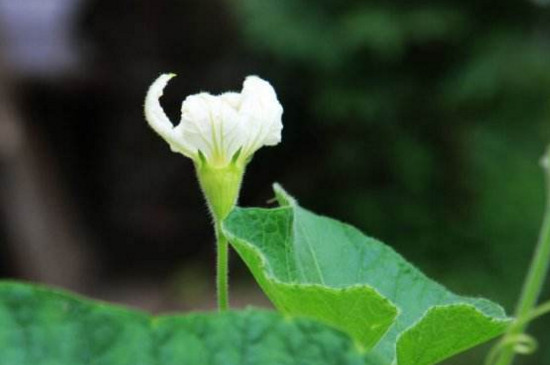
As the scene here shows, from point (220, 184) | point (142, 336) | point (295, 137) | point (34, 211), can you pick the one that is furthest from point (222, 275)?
point (295, 137)

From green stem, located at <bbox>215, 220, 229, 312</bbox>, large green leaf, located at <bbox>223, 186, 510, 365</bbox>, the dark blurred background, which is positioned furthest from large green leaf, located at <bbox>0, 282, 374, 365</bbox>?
the dark blurred background

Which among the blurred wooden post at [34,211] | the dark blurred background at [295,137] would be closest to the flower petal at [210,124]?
the dark blurred background at [295,137]

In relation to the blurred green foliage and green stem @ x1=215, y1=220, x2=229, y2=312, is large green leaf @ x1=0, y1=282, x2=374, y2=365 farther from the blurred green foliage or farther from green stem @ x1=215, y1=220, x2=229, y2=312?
the blurred green foliage

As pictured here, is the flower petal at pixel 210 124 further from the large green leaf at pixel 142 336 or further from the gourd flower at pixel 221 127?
the large green leaf at pixel 142 336

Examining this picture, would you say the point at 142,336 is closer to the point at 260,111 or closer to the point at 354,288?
the point at 354,288

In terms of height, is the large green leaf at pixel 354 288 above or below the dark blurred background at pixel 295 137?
below

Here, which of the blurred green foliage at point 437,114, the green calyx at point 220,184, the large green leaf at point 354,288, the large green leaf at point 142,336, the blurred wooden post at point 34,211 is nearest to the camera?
the large green leaf at point 142,336
